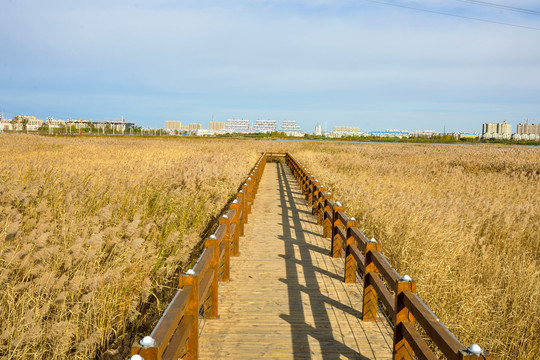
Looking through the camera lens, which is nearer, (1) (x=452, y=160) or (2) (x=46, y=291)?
(2) (x=46, y=291)

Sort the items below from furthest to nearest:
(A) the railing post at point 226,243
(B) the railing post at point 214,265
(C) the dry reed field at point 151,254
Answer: (A) the railing post at point 226,243, (B) the railing post at point 214,265, (C) the dry reed field at point 151,254

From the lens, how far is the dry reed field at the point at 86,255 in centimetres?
349

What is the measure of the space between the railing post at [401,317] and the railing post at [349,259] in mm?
2150

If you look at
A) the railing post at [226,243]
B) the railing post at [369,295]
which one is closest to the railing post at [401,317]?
the railing post at [369,295]

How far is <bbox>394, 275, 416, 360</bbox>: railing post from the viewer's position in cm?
324

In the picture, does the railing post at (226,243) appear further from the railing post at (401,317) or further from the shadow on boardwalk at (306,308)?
the railing post at (401,317)

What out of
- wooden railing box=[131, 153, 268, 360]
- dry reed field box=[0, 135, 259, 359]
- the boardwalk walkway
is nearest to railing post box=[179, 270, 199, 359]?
wooden railing box=[131, 153, 268, 360]

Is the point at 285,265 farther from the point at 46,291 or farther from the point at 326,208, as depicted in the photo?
the point at 46,291

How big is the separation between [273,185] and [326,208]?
9173 mm

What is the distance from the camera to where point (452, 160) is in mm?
26047

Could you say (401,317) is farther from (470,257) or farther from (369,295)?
(470,257)

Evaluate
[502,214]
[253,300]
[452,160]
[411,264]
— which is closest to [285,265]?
[253,300]

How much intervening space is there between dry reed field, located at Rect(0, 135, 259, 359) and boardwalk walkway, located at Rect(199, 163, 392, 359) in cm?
85

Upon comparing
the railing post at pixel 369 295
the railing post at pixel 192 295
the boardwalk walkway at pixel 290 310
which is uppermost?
the railing post at pixel 192 295
